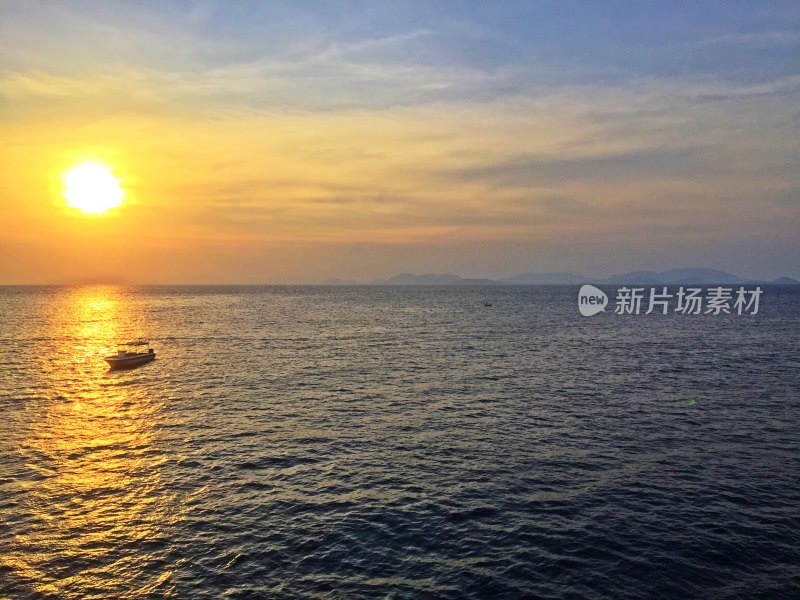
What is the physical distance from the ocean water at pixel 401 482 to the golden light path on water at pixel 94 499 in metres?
A: 0.16

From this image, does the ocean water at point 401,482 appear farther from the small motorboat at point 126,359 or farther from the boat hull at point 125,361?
the small motorboat at point 126,359

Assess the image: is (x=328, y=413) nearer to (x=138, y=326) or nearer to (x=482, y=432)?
(x=482, y=432)

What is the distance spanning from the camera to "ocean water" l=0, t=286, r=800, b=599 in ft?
86.4

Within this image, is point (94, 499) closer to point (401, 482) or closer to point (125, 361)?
point (401, 482)

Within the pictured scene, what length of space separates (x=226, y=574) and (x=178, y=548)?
4121 millimetres

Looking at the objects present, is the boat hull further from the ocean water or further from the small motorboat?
the ocean water

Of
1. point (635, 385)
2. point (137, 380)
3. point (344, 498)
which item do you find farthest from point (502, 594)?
point (137, 380)

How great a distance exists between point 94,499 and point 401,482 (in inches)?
791

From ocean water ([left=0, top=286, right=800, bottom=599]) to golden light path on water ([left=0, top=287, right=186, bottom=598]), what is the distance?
16cm

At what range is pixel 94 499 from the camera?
114ft

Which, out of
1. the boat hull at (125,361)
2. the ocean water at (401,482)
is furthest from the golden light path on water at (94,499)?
the boat hull at (125,361)

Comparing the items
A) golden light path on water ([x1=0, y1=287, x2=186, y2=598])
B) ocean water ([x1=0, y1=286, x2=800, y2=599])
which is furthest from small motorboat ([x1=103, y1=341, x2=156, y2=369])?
golden light path on water ([x1=0, y1=287, x2=186, y2=598])

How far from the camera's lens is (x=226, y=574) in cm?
2636

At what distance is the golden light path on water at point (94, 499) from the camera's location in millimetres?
26422
